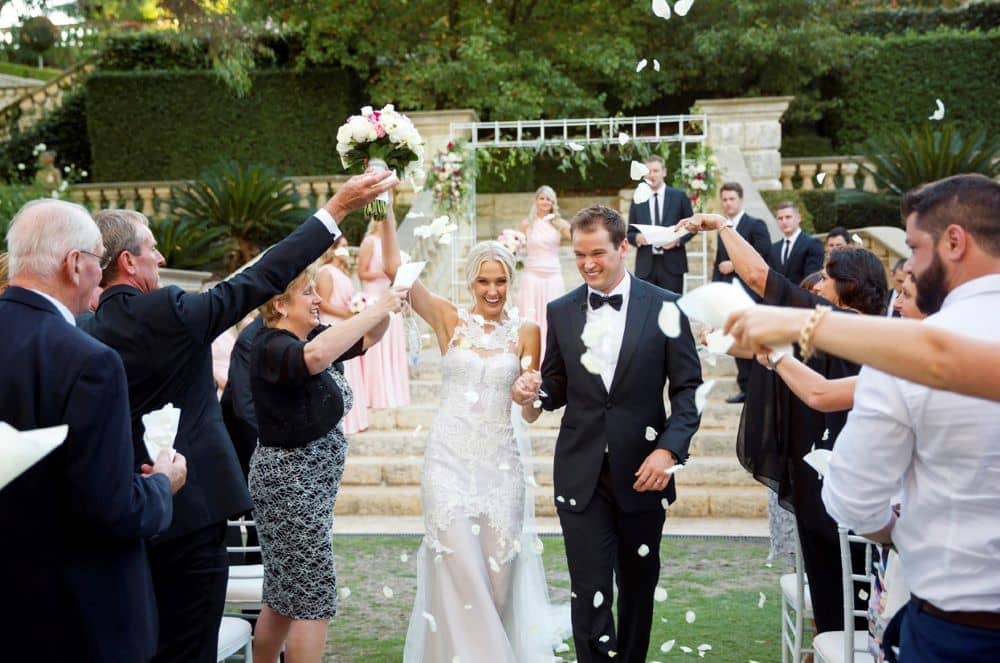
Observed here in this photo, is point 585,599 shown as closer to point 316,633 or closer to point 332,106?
point 316,633

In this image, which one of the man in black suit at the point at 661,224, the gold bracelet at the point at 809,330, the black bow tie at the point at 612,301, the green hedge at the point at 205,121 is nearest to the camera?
the gold bracelet at the point at 809,330

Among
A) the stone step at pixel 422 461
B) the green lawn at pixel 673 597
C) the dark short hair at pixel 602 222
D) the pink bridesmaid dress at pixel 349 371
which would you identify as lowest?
the green lawn at pixel 673 597

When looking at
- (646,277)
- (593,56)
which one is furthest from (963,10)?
(646,277)

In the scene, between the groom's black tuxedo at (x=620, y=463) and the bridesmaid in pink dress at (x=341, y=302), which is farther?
the bridesmaid in pink dress at (x=341, y=302)

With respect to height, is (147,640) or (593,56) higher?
(593,56)

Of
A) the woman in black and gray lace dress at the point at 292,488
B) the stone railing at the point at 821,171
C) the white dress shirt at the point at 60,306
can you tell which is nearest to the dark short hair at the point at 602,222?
the woman in black and gray lace dress at the point at 292,488

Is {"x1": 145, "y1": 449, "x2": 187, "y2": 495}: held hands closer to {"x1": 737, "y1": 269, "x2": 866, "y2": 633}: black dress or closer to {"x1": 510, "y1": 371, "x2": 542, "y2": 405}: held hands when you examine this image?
{"x1": 510, "y1": 371, "x2": 542, "y2": 405}: held hands

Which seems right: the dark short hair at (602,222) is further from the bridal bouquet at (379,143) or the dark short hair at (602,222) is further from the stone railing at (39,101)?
the stone railing at (39,101)

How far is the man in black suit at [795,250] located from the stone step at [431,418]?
141cm

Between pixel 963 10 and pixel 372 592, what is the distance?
22.0 m

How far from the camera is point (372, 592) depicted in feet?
22.4

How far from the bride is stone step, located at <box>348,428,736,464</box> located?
452 cm

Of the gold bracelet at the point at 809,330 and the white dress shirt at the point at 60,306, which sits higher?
the white dress shirt at the point at 60,306

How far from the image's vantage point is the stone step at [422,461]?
30.2ft
